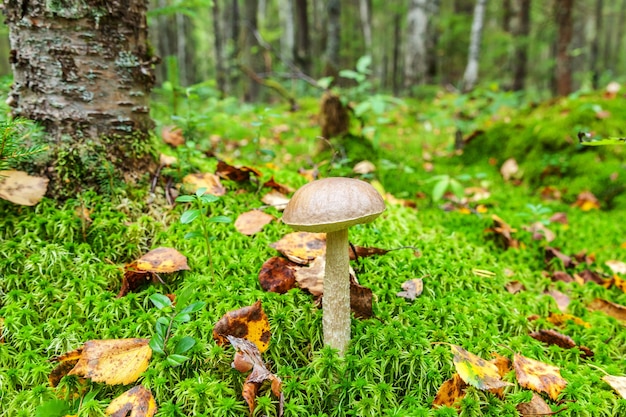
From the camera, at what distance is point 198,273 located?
2.11 metres

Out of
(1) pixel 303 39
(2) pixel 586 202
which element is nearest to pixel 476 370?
(2) pixel 586 202

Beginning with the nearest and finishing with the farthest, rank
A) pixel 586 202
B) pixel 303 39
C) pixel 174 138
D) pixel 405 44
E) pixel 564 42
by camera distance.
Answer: pixel 174 138 < pixel 586 202 < pixel 564 42 < pixel 303 39 < pixel 405 44

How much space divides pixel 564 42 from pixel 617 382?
696 cm

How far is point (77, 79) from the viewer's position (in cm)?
217

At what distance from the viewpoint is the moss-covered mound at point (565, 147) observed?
4395 millimetres

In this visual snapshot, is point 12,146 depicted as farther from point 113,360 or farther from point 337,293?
point 337,293

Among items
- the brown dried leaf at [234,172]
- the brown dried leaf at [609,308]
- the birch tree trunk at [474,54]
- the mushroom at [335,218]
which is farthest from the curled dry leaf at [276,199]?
the birch tree trunk at [474,54]

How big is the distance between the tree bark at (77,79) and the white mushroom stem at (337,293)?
1.53 meters

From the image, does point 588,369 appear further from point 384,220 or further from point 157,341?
point 157,341

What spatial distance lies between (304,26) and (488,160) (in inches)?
355

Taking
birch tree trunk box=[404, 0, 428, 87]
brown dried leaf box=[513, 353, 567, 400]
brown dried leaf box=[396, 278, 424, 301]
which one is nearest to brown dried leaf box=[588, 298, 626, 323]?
brown dried leaf box=[513, 353, 567, 400]

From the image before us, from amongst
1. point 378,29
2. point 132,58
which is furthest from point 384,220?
point 378,29

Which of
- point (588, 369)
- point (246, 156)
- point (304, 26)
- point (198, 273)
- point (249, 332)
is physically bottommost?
point (588, 369)

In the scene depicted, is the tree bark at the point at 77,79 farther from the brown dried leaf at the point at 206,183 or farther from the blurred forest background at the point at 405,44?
the brown dried leaf at the point at 206,183
